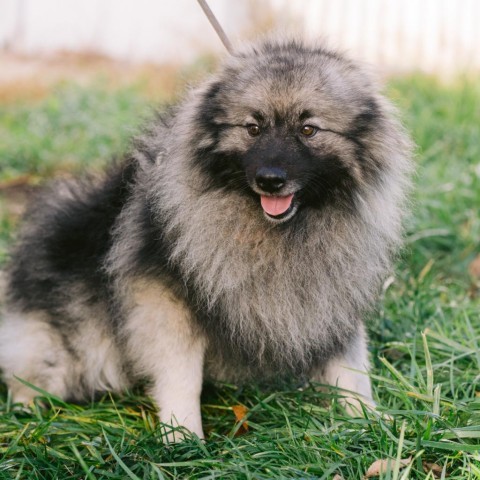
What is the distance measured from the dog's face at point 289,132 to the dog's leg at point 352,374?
73 centimetres

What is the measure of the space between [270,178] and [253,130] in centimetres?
28

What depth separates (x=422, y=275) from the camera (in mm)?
4445

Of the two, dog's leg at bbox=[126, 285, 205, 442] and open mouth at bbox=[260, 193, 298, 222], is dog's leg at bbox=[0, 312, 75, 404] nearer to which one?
dog's leg at bbox=[126, 285, 205, 442]

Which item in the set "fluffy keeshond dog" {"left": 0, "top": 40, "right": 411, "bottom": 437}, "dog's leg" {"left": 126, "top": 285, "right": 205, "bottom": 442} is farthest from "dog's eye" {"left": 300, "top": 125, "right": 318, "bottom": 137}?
"dog's leg" {"left": 126, "top": 285, "right": 205, "bottom": 442}

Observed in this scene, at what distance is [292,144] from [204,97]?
49 centimetres

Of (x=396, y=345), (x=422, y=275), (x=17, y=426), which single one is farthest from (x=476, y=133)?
(x=17, y=426)

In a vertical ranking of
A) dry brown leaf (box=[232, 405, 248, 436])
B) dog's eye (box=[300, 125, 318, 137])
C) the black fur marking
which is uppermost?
dog's eye (box=[300, 125, 318, 137])

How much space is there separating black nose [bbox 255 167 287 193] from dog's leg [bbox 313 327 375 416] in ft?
2.99

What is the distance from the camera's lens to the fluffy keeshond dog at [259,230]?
9.75 ft

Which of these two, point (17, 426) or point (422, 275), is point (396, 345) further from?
point (17, 426)

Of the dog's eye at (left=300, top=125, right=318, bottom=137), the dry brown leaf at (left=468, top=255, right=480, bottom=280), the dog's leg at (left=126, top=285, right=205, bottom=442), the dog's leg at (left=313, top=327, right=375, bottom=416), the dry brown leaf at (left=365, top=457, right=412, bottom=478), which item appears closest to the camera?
the dry brown leaf at (left=365, top=457, right=412, bottom=478)

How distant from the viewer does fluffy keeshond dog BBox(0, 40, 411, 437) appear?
2971 mm

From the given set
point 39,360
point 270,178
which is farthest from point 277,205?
point 39,360

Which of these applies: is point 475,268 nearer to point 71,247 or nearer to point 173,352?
point 173,352
